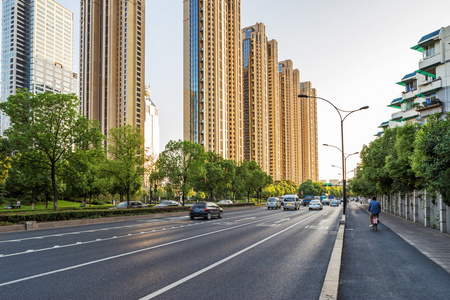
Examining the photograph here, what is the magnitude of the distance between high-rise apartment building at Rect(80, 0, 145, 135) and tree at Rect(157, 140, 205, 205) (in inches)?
3972

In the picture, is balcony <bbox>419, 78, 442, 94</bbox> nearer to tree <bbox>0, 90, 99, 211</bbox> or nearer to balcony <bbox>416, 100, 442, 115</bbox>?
balcony <bbox>416, 100, 442, 115</bbox>

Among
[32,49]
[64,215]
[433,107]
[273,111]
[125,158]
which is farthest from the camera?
[273,111]

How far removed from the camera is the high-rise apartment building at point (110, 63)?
142m

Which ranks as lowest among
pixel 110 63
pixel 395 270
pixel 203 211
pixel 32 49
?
pixel 203 211

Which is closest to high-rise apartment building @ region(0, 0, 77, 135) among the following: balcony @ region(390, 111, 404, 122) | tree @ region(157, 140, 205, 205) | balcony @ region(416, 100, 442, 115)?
tree @ region(157, 140, 205, 205)

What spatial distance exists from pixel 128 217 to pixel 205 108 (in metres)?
117

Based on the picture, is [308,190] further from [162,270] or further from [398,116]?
[162,270]

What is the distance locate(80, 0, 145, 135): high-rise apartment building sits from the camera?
141625 mm

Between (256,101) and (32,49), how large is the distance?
11843 cm

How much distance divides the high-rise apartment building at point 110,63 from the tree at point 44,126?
11537 centimetres

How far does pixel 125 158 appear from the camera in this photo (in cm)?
3481

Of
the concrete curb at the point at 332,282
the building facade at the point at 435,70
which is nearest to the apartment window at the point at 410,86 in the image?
the building facade at the point at 435,70

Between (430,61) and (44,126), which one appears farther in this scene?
(430,61)

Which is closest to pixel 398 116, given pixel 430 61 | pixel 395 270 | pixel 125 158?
pixel 430 61
